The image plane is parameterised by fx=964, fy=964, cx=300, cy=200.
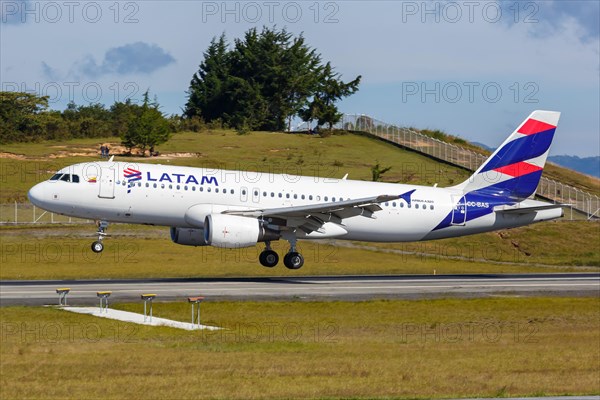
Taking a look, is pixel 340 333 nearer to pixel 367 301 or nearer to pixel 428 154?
pixel 367 301

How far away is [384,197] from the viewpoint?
44031 mm

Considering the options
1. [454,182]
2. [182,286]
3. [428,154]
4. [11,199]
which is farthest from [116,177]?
[428,154]

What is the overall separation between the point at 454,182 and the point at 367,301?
50.6 m

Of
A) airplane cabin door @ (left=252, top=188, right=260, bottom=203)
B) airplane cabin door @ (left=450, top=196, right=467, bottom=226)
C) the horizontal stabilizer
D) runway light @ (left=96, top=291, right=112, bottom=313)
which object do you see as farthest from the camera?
the horizontal stabilizer

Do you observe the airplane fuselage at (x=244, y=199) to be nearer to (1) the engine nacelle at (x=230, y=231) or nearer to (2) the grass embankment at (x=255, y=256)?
(1) the engine nacelle at (x=230, y=231)

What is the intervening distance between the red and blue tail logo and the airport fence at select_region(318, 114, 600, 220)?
3074 cm

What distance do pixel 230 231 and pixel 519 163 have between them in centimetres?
1850

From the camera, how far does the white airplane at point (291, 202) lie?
4578 centimetres

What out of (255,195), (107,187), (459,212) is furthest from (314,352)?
(459,212)

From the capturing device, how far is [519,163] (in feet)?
178

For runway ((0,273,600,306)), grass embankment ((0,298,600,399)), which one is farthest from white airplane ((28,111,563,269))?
grass embankment ((0,298,600,399))

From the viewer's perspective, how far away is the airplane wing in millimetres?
45969

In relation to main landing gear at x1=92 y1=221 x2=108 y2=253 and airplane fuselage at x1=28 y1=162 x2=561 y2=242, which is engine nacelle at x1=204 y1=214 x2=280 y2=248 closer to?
airplane fuselage at x1=28 y1=162 x2=561 y2=242

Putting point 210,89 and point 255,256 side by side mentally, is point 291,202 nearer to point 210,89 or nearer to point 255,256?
point 255,256
